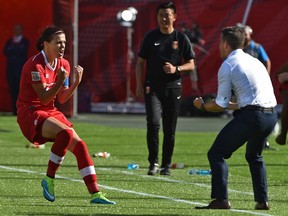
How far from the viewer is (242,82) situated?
10305 mm

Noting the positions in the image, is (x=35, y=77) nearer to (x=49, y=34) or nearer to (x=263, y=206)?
(x=49, y=34)

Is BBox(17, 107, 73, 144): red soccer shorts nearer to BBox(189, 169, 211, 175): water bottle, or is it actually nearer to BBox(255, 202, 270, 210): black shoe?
BBox(255, 202, 270, 210): black shoe

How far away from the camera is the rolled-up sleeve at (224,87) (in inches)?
400

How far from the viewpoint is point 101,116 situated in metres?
29.8

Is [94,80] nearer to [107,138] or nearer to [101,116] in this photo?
[101,116]

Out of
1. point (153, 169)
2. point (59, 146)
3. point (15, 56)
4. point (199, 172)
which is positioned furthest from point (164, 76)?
point (15, 56)

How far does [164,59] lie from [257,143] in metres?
4.26

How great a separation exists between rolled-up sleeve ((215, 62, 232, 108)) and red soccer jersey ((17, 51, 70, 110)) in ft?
5.93

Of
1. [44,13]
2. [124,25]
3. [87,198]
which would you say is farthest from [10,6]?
[87,198]

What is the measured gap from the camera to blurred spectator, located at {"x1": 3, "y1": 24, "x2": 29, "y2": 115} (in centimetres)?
2820

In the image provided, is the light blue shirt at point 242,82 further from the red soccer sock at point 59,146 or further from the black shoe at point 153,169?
the black shoe at point 153,169

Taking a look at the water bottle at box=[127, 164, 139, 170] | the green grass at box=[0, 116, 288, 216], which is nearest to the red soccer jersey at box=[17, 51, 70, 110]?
the green grass at box=[0, 116, 288, 216]

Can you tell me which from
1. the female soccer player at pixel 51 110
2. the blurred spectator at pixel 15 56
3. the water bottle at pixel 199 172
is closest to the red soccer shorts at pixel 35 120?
the female soccer player at pixel 51 110

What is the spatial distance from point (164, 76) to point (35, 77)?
3795 mm
